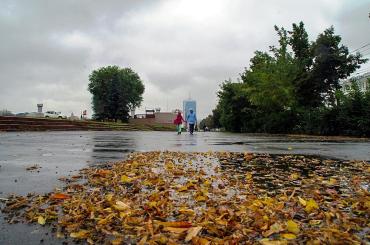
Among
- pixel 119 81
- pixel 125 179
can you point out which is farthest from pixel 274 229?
pixel 119 81

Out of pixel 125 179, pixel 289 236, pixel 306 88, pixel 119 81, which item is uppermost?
pixel 119 81

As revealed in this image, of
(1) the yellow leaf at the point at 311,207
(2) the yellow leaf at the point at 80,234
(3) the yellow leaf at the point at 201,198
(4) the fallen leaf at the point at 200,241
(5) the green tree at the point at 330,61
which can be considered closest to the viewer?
(4) the fallen leaf at the point at 200,241

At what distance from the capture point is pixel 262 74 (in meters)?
33.4

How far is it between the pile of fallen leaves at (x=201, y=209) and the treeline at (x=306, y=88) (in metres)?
21.3

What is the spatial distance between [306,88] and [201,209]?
3020cm

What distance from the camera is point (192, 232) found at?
285cm

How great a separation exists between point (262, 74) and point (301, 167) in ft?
88.6

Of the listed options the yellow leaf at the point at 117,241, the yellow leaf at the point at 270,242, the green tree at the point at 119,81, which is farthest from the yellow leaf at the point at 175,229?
the green tree at the point at 119,81

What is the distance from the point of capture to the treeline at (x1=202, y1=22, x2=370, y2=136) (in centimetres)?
2591

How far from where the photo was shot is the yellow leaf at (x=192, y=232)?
109 inches

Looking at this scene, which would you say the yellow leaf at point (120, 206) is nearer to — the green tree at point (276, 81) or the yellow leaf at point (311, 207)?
the yellow leaf at point (311, 207)

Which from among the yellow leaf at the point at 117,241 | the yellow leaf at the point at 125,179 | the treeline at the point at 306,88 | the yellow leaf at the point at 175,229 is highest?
the treeline at the point at 306,88

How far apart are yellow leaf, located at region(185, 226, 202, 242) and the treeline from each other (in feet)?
76.6

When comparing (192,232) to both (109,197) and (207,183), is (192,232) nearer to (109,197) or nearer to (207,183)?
(109,197)
